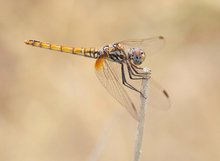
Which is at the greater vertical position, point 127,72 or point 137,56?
point 137,56

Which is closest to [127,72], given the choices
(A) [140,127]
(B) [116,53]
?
(B) [116,53]

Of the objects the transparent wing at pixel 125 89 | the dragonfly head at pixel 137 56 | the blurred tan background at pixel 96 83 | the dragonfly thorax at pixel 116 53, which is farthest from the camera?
the blurred tan background at pixel 96 83

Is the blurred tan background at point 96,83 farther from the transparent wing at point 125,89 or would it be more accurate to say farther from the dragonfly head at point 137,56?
the dragonfly head at point 137,56

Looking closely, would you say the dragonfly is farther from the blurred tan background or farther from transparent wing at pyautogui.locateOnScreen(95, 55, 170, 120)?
the blurred tan background

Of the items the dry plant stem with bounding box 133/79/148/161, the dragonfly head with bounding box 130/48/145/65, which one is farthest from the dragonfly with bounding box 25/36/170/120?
the dry plant stem with bounding box 133/79/148/161

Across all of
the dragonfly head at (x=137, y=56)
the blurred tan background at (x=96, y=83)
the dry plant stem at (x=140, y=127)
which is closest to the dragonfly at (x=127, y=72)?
the dragonfly head at (x=137, y=56)

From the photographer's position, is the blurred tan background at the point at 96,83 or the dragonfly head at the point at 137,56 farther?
the blurred tan background at the point at 96,83

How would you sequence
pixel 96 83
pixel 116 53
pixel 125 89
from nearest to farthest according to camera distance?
pixel 125 89
pixel 116 53
pixel 96 83

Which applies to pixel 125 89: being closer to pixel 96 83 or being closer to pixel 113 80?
pixel 113 80
